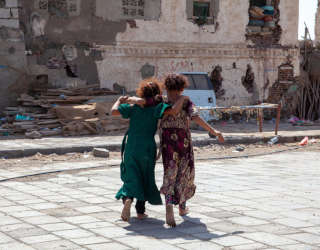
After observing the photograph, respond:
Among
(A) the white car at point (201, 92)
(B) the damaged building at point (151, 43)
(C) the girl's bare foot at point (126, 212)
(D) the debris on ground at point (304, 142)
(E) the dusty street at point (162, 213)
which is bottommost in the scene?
(D) the debris on ground at point (304, 142)

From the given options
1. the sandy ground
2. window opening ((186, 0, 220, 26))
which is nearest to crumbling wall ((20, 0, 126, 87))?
window opening ((186, 0, 220, 26))

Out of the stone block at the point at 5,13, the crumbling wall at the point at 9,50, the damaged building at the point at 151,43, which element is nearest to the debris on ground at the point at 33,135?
the crumbling wall at the point at 9,50

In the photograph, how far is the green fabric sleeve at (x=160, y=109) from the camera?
19.0ft

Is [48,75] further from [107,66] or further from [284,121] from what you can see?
[284,121]

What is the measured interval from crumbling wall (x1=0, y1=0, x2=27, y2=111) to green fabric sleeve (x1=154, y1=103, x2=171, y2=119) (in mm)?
11869

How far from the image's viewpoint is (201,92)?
1738 centimetres

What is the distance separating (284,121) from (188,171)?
636 inches

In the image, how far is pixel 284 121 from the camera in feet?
70.5

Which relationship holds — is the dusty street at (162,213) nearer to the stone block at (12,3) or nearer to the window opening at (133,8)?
the stone block at (12,3)

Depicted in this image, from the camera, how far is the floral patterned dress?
5.83 m

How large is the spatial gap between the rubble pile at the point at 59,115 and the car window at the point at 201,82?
97.4 inches

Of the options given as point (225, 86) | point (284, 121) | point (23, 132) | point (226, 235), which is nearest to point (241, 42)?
point (225, 86)

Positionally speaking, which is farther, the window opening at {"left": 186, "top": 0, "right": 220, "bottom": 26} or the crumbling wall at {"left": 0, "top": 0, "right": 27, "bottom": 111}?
the window opening at {"left": 186, "top": 0, "right": 220, "bottom": 26}

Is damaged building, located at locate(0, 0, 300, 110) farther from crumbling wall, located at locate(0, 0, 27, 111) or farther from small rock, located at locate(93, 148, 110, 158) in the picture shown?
small rock, located at locate(93, 148, 110, 158)
